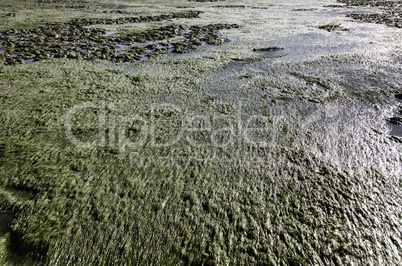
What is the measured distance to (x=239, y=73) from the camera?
3141 mm

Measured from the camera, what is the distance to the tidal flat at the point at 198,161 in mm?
1163

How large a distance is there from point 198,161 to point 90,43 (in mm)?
3989

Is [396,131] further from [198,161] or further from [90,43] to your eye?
[90,43]

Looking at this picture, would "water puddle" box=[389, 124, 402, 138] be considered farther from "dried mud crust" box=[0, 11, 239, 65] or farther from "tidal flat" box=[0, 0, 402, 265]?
"dried mud crust" box=[0, 11, 239, 65]

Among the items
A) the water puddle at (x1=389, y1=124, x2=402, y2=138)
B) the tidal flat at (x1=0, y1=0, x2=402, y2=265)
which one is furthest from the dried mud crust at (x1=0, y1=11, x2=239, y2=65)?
the water puddle at (x1=389, y1=124, x2=402, y2=138)

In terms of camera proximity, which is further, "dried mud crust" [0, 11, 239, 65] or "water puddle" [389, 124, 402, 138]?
"dried mud crust" [0, 11, 239, 65]

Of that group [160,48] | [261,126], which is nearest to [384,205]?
[261,126]

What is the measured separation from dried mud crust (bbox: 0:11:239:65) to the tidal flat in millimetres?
109

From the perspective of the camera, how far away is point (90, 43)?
427cm

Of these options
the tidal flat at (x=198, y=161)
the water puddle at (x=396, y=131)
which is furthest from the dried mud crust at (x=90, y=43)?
the water puddle at (x=396, y=131)

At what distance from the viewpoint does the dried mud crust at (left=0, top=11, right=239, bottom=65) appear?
11.8 ft

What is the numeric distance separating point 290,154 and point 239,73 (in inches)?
69.5

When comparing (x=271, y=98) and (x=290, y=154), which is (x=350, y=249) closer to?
(x=290, y=154)

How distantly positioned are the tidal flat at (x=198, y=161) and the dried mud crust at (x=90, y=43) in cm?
11
